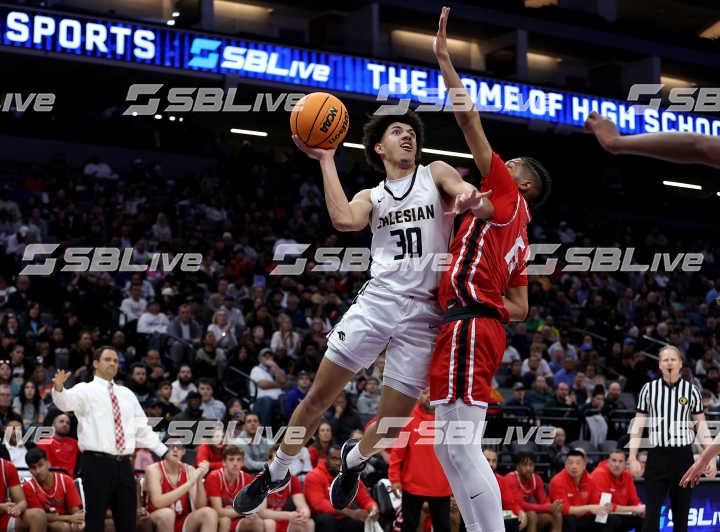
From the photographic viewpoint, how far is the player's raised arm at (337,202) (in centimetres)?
539

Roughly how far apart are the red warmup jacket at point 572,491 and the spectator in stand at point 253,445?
357 centimetres

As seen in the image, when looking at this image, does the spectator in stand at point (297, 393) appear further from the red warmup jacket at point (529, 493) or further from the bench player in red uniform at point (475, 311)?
the bench player in red uniform at point (475, 311)

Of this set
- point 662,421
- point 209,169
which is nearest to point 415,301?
point 662,421

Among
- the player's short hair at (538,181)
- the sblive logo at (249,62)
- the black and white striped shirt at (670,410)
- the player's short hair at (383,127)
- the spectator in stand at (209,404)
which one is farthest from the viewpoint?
the sblive logo at (249,62)

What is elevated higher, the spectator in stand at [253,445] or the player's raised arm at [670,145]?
the player's raised arm at [670,145]

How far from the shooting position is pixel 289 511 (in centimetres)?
1082

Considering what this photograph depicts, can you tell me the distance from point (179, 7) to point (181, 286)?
12.7 meters

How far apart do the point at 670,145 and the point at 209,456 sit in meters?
8.61

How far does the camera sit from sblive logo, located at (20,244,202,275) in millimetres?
14812

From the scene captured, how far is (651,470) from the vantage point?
30.5 feet

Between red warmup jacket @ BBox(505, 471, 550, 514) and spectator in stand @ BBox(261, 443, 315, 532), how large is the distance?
8.14ft

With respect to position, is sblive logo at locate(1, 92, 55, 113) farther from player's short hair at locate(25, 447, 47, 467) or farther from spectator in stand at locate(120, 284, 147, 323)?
player's short hair at locate(25, 447, 47, 467)

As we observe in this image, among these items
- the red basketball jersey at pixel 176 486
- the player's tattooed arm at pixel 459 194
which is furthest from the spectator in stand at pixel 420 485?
the player's tattooed arm at pixel 459 194

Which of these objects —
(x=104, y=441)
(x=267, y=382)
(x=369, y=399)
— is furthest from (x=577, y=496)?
(x=104, y=441)
